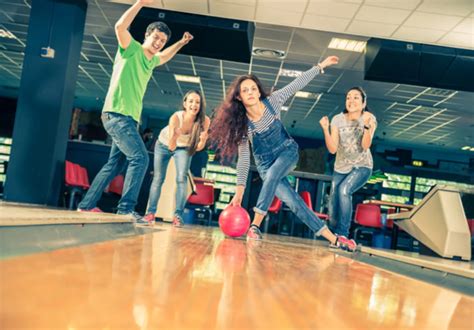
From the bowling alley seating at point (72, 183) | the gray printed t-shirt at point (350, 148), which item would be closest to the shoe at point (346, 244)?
the gray printed t-shirt at point (350, 148)

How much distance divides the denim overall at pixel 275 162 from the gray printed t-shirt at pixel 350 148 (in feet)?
2.56

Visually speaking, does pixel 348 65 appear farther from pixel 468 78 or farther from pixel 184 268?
pixel 184 268

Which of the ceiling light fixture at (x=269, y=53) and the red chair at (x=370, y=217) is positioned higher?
the ceiling light fixture at (x=269, y=53)

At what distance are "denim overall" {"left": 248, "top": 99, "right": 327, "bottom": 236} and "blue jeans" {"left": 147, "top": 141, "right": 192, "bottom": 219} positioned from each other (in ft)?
4.70

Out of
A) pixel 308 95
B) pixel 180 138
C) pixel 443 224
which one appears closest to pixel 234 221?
pixel 180 138

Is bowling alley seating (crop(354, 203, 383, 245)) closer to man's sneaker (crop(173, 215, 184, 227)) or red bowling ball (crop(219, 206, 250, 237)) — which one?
man's sneaker (crop(173, 215, 184, 227))

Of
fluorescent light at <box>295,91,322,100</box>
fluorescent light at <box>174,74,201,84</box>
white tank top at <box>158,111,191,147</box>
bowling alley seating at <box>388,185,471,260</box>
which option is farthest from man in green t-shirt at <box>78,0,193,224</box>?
fluorescent light at <box>295,91,322,100</box>

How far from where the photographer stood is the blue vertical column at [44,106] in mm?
6902

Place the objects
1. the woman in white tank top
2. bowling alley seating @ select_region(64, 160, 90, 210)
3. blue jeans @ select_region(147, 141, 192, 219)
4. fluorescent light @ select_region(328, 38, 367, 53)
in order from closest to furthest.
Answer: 1. the woman in white tank top
2. blue jeans @ select_region(147, 141, 192, 219)
3. bowling alley seating @ select_region(64, 160, 90, 210)
4. fluorescent light @ select_region(328, 38, 367, 53)

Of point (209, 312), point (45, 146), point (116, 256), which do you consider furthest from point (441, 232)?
point (45, 146)

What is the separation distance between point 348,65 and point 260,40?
2.17m

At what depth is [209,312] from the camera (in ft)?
1.82

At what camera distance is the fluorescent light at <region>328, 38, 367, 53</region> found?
338 inches

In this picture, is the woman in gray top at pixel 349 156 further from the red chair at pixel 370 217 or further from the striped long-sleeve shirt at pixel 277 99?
the red chair at pixel 370 217
